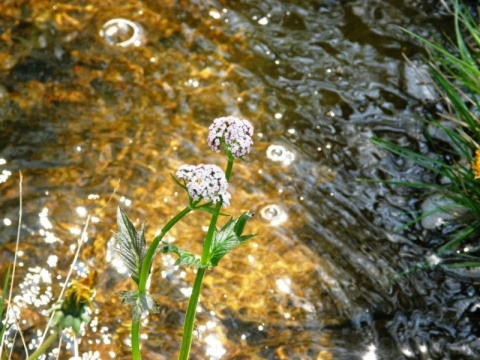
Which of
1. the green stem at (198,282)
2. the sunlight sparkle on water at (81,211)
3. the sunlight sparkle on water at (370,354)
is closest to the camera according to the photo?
A: the green stem at (198,282)

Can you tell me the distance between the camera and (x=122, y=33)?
341 cm

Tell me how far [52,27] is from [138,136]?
2.56ft

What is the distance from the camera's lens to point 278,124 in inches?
123

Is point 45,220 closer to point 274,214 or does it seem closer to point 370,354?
point 274,214

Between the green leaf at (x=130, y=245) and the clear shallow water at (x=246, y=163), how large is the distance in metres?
0.70

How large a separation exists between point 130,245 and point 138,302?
13 cm

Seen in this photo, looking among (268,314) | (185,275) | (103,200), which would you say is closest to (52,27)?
(103,200)

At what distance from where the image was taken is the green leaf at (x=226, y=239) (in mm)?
1685

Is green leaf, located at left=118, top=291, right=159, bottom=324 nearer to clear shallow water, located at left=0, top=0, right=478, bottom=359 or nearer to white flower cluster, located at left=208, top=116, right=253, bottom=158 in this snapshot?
white flower cluster, located at left=208, top=116, right=253, bottom=158

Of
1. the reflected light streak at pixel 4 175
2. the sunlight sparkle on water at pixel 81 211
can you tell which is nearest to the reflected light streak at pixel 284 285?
the sunlight sparkle on water at pixel 81 211

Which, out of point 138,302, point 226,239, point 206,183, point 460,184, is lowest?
point 460,184

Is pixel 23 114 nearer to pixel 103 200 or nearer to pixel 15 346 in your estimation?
pixel 103 200

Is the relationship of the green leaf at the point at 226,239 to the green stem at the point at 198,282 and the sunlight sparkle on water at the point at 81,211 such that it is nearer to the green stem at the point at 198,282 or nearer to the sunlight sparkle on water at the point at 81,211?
the green stem at the point at 198,282

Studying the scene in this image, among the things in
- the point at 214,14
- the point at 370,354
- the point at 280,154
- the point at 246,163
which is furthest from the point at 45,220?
the point at 214,14
